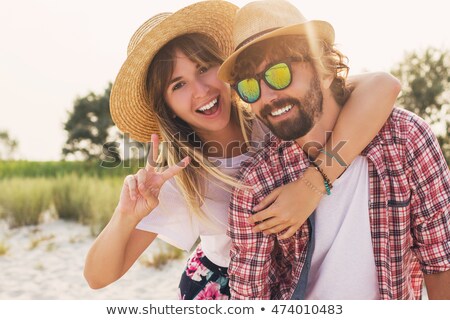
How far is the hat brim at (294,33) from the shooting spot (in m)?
2.10

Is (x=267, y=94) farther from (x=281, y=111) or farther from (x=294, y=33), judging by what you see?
(x=294, y=33)

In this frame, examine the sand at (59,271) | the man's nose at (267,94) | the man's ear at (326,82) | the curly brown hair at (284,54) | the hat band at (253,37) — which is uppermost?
the hat band at (253,37)

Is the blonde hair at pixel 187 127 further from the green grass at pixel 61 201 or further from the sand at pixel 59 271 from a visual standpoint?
the green grass at pixel 61 201

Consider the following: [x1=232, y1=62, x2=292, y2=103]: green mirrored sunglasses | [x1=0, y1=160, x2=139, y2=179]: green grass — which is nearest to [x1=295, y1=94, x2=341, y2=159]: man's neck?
[x1=232, y1=62, x2=292, y2=103]: green mirrored sunglasses

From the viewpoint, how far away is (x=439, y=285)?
221 cm

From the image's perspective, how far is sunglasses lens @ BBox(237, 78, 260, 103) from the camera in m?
2.22

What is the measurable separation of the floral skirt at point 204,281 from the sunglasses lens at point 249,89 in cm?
106

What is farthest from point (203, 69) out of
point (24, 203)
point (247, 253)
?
point (24, 203)

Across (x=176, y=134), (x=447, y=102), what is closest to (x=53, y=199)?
(x=176, y=134)

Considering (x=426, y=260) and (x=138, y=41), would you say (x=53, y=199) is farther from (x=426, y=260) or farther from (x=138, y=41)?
(x=426, y=260)

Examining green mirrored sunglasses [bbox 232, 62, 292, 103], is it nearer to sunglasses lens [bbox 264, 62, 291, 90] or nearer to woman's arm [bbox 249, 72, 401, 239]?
sunglasses lens [bbox 264, 62, 291, 90]

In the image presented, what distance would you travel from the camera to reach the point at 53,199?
829cm

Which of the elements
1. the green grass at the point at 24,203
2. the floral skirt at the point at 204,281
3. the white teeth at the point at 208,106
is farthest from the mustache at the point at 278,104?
the green grass at the point at 24,203
